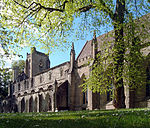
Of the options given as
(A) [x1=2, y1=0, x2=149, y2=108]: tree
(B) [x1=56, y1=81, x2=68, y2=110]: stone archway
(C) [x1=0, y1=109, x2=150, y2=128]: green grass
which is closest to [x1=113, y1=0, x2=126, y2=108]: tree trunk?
(A) [x1=2, y1=0, x2=149, y2=108]: tree

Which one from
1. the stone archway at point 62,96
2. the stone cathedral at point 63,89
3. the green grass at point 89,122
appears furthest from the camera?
the stone archway at point 62,96

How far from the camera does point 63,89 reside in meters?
31.8

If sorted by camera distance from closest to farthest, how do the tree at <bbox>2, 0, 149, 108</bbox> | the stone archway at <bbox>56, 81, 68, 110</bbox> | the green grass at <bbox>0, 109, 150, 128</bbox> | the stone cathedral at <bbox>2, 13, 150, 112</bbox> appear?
the green grass at <bbox>0, 109, 150, 128</bbox>, the tree at <bbox>2, 0, 149, 108</bbox>, the stone cathedral at <bbox>2, 13, 150, 112</bbox>, the stone archway at <bbox>56, 81, 68, 110</bbox>

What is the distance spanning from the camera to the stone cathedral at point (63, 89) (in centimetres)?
2059

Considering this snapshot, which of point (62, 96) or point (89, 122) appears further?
point (62, 96)

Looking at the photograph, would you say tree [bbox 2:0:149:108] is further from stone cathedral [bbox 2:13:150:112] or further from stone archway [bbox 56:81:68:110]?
stone archway [bbox 56:81:68:110]

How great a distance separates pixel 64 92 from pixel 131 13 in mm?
22053

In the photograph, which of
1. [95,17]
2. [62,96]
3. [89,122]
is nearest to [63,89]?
[62,96]

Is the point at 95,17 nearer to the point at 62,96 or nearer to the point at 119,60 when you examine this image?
the point at 119,60

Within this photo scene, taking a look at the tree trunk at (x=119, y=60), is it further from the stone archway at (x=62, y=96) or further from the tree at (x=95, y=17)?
the stone archway at (x=62, y=96)

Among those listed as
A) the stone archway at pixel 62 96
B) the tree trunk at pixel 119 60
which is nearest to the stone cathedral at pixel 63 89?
the stone archway at pixel 62 96

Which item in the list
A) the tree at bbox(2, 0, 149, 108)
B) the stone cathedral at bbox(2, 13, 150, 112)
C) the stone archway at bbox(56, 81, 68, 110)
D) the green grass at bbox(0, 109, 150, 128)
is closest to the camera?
the green grass at bbox(0, 109, 150, 128)

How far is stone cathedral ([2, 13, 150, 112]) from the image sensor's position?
67.6 ft

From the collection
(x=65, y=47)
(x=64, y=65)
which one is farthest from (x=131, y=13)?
(x=64, y=65)
